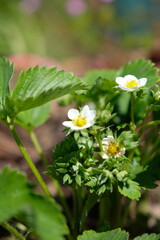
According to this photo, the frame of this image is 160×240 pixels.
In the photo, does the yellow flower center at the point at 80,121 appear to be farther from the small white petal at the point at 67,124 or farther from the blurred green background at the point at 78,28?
the blurred green background at the point at 78,28

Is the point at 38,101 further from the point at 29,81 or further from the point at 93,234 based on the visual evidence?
the point at 93,234

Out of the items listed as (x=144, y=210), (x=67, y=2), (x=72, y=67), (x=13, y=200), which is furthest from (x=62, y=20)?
(x=13, y=200)

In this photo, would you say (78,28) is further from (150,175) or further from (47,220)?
(47,220)

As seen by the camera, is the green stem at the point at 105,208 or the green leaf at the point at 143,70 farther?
the green stem at the point at 105,208

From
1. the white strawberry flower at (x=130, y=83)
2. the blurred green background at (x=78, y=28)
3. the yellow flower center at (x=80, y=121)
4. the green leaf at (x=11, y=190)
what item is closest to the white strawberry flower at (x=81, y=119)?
the yellow flower center at (x=80, y=121)

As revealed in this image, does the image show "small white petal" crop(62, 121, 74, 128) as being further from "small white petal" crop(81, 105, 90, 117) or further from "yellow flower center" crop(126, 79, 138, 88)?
"yellow flower center" crop(126, 79, 138, 88)

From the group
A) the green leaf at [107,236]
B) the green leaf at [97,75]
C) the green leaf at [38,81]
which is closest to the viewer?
the green leaf at [107,236]
